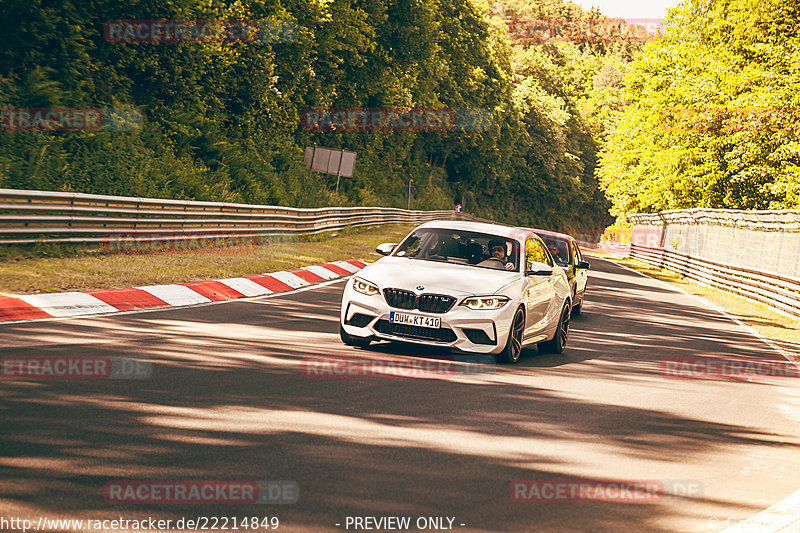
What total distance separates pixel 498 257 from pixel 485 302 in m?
1.42

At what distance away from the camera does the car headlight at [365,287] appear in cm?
1007

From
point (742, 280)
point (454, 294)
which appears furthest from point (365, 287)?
point (742, 280)

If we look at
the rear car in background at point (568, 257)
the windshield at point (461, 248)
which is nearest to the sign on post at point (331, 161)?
the rear car in background at point (568, 257)

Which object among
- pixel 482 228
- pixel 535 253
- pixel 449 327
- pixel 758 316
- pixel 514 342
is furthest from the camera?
pixel 758 316

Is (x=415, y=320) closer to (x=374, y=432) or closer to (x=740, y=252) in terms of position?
(x=374, y=432)

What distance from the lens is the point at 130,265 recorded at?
Result: 15562 mm

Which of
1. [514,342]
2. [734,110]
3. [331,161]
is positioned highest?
[734,110]

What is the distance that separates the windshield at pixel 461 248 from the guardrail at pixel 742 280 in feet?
42.4

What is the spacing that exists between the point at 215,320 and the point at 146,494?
733cm

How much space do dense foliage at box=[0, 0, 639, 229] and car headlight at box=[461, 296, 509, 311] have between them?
1139 centimetres

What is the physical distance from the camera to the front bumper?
32.1 feet

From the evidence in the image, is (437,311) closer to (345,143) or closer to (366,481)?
(366,481)

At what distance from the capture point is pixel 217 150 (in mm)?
33594

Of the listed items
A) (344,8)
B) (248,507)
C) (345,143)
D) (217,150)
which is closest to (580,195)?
(345,143)
